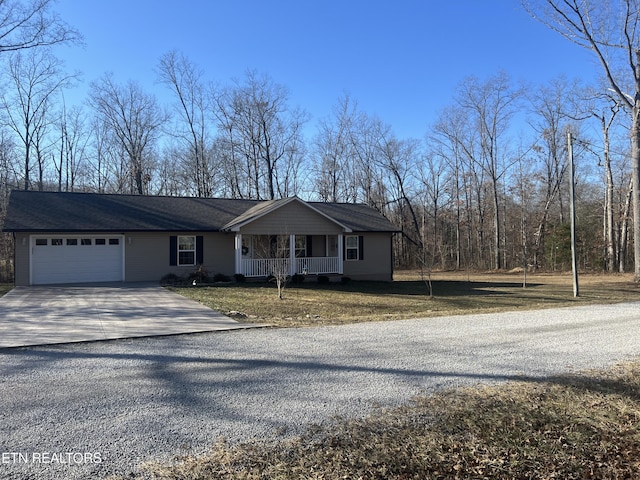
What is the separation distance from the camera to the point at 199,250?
18766 millimetres

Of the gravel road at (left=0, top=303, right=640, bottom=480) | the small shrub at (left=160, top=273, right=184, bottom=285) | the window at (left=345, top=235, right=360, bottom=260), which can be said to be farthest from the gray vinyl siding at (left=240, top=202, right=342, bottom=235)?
the gravel road at (left=0, top=303, right=640, bottom=480)

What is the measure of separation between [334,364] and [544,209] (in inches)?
1382

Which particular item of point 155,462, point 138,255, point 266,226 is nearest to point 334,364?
point 155,462

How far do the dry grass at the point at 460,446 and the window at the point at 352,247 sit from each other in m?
17.0

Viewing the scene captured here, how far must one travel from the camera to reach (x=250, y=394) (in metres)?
4.38

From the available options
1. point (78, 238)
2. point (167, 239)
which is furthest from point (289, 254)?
point (78, 238)

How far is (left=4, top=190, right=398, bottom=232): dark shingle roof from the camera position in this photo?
16.6 m

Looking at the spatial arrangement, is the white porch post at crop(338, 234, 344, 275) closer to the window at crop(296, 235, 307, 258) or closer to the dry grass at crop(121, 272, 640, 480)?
the window at crop(296, 235, 307, 258)

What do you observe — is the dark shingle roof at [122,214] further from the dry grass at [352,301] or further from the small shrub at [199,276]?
the dry grass at [352,301]

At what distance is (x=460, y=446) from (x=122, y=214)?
1818 centimetres

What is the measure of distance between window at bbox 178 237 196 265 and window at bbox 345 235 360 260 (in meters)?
7.18

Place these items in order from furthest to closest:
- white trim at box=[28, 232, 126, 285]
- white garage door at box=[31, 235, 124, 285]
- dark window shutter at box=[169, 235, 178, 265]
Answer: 1. dark window shutter at box=[169, 235, 178, 265]
2. white garage door at box=[31, 235, 124, 285]
3. white trim at box=[28, 232, 126, 285]

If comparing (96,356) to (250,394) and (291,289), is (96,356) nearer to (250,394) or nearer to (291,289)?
(250,394)

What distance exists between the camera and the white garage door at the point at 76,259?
16.5m
